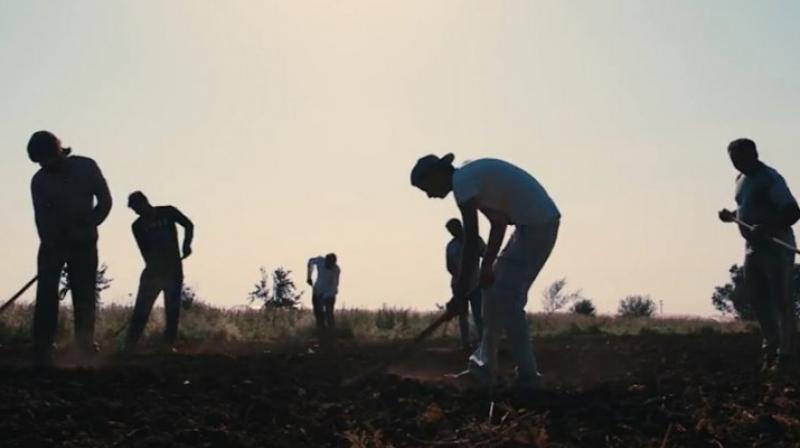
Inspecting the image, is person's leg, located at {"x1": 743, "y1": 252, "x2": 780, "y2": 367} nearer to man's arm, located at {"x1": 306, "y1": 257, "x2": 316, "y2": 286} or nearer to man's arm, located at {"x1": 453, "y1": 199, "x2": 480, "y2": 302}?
man's arm, located at {"x1": 453, "y1": 199, "x2": 480, "y2": 302}

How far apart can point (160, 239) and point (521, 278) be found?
6070mm

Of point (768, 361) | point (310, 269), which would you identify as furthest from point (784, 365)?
point (310, 269)

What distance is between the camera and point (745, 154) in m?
8.78

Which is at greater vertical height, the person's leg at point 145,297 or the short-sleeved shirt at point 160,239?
the short-sleeved shirt at point 160,239

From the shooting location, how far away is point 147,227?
1252cm

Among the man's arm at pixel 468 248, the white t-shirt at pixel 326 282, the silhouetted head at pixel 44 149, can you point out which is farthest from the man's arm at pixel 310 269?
the man's arm at pixel 468 248

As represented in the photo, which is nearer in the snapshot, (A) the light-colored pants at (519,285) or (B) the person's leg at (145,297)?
(A) the light-colored pants at (519,285)

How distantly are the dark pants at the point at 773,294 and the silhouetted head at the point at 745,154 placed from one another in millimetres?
608

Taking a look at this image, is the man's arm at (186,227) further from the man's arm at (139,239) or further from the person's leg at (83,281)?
the person's leg at (83,281)

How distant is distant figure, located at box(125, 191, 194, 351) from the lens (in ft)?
40.7

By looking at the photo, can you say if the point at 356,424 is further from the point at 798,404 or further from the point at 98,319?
the point at 98,319

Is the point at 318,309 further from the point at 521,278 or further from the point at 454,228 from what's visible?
the point at 521,278

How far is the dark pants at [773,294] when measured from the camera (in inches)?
344

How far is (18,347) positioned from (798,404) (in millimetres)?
9065
